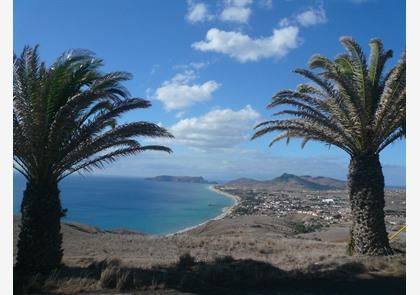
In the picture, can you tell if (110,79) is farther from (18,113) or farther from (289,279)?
(289,279)

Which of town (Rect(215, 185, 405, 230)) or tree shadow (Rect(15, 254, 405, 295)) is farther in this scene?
town (Rect(215, 185, 405, 230))

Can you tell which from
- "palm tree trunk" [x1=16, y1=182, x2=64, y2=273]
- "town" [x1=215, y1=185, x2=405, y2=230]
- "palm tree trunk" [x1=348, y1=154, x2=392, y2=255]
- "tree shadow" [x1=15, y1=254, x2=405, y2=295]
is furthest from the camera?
"town" [x1=215, y1=185, x2=405, y2=230]

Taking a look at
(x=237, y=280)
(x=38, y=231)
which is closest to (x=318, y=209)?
(x=237, y=280)

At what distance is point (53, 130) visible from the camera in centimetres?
991

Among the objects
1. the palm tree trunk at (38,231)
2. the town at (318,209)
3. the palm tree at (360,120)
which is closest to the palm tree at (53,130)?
the palm tree trunk at (38,231)

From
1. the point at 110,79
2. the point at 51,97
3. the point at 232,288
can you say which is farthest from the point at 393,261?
the point at 51,97

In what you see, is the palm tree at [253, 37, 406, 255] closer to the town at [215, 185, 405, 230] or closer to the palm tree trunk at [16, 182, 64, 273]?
the palm tree trunk at [16, 182, 64, 273]

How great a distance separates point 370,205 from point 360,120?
8.35 feet

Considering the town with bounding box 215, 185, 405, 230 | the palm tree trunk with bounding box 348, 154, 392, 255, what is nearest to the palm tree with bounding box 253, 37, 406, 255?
the palm tree trunk with bounding box 348, 154, 392, 255

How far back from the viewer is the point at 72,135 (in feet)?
34.8

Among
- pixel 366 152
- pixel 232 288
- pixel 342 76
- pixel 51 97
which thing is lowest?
pixel 232 288

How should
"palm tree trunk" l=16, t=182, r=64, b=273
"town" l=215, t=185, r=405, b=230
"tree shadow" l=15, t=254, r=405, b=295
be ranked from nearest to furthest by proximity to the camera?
"tree shadow" l=15, t=254, r=405, b=295 → "palm tree trunk" l=16, t=182, r=64, b=273 → "town" l=215, t=185, r=405, b=230

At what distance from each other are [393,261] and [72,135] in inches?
342

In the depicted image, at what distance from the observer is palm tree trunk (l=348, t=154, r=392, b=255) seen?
12.6 meters
